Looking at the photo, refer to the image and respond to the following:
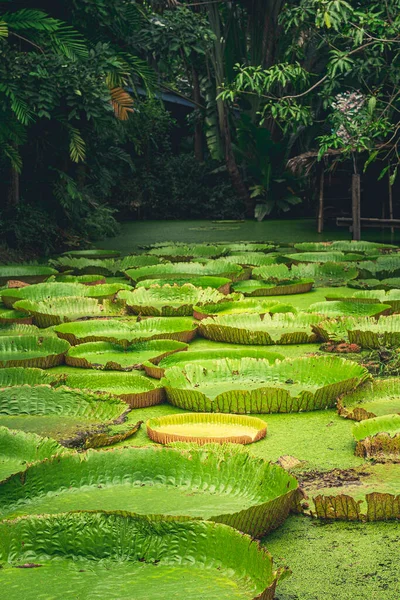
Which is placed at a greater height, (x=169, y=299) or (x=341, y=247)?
(x=341, y=247)

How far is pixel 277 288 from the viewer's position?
5.32 meters

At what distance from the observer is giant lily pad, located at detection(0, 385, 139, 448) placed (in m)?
2.51

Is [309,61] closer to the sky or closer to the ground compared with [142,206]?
closer to the sky

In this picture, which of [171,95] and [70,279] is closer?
[70,279]

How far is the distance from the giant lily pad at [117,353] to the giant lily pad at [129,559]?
1766mm

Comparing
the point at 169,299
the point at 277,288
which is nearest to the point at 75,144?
the point at 277,288

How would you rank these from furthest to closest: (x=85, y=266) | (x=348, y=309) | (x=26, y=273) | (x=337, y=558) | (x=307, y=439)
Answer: (x=85, y=266), (x=26, y=273), (x=348, y=309), (x=307, y=439), (x=337, y=558)

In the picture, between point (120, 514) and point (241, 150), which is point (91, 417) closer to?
point (120, 514)

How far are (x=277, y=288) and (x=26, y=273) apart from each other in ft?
7.10

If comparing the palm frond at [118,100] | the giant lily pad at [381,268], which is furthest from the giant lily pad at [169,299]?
the palm frond at [118,100]

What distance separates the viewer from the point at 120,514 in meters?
1.60

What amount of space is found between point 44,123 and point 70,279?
11.9 ft

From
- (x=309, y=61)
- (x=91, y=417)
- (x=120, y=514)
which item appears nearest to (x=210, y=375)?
(x=91, y=417)

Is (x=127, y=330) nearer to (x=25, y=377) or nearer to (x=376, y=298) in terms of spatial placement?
(x=25, y=377)
